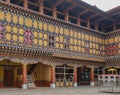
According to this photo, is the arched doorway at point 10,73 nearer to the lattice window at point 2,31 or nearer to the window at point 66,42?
the lattice window at point 2,31

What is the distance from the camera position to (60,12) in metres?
24.8

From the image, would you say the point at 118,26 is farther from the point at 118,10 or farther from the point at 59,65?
the point at 59,65

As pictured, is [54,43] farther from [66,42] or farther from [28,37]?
[28,37]

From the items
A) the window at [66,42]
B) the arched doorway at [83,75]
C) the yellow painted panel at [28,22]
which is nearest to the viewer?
the yellow painted panel at [28,22]

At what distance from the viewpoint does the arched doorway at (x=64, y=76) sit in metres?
24.7

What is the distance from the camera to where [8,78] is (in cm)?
2394

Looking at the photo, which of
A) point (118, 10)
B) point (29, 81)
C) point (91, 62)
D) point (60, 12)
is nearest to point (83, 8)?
point (60, 12)

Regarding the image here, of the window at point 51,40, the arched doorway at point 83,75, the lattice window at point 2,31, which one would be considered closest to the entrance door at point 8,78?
the window at point 51,40

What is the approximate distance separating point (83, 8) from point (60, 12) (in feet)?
9.53

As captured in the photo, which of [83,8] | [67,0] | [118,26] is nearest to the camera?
[67,0]

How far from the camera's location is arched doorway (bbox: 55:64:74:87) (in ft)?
80.9

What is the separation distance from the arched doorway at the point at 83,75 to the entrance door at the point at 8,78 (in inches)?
360

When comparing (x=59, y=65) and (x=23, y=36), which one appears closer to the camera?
(x=23, y=36)

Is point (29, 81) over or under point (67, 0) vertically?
under
